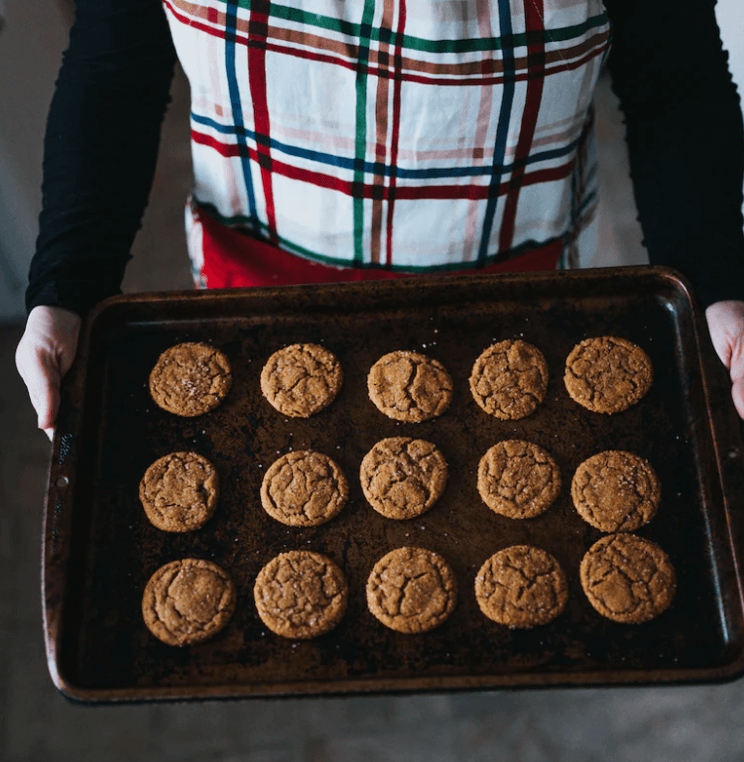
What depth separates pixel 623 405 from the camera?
136 cm

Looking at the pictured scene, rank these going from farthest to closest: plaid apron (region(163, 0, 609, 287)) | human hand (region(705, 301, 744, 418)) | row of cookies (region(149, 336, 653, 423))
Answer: row of cookies (region(149, 336, 653, 423)) → human hand (region(705, 301, 744, 418)) → plaid apron (region(163, 0, 609, 287))

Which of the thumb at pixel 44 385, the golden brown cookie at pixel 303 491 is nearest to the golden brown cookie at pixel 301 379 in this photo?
the golden brown cookie at pixel 303 491

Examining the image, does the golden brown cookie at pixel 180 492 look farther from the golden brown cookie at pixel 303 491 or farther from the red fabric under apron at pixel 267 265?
the red fabric under apron at pixel 267 265

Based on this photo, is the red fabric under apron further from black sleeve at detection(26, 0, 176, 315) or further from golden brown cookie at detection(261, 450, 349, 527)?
golden brown cookie at detection(261, 450, 349, 527)

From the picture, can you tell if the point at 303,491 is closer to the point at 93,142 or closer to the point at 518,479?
the point at 518,479

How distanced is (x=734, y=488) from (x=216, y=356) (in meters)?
0.97

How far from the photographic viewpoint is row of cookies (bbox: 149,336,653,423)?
1366 millimetres

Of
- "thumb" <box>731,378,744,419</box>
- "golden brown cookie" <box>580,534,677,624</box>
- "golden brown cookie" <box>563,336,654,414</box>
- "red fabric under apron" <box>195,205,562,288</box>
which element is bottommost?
"golden brown cookie" <box>580,534,677,624</box>

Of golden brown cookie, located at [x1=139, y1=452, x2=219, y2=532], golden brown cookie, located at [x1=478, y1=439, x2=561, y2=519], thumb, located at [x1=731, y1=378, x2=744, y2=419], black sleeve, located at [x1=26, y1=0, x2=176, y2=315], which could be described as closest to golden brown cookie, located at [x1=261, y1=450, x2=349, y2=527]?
golden brown cookie, located at [x1=139, y1=452, x2=219, y2=532]

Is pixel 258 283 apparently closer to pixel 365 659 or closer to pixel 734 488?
pixel 365 659

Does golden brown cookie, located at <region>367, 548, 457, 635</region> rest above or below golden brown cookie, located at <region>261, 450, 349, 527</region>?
below

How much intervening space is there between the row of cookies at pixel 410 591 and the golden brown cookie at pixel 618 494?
0.13 ft

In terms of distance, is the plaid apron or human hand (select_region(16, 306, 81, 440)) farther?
human hand (select_region(16, 306, 81, 440))

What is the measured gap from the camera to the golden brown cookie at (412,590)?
4.00 ft
